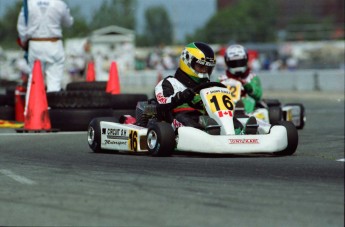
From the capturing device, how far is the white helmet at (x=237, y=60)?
13836 millimetres

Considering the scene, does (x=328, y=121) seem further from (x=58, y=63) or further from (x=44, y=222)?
(x=44, y=222)

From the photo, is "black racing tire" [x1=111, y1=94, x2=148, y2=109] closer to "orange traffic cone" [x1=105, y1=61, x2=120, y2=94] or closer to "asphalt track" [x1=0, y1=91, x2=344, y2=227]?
"orange traffic cone" [x1=105, y1=61, x2=120, y2=94]

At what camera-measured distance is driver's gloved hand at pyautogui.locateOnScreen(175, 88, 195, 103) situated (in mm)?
Result: 9463

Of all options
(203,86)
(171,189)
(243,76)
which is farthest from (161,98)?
(243,76)

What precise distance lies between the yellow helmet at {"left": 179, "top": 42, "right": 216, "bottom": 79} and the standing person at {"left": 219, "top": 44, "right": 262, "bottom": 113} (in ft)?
11.5

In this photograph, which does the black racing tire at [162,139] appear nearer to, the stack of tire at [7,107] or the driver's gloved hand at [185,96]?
the driver's gloved hand at [185,96]

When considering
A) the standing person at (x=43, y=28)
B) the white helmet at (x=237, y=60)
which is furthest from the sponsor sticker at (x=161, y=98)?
the standing person at (x=43, y=28)

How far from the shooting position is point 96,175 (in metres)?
7.72

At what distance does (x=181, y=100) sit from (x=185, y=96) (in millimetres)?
87

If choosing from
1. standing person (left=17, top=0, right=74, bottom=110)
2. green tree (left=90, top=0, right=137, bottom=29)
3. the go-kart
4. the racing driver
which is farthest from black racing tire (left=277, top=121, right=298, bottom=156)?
green tree (left=90, top=0, right=137, bottom=29)

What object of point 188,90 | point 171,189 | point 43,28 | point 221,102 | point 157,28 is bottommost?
point 171,189

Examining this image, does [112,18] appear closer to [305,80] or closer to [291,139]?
[305,80]

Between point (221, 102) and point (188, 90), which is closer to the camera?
point (221, 102)

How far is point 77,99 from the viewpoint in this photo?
508 inches
